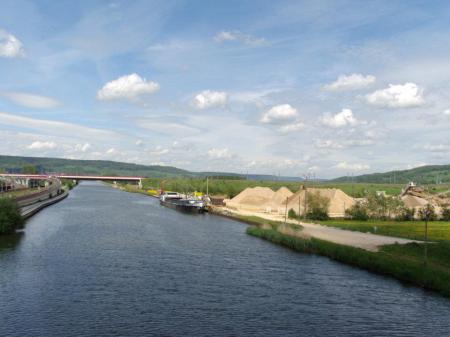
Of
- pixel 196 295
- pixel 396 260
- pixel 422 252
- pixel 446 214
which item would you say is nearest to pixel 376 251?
pixel 422 252

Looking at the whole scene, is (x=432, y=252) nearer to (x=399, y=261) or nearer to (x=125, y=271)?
(x=399, y=261)

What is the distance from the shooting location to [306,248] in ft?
153

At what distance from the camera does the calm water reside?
2352 centimetres

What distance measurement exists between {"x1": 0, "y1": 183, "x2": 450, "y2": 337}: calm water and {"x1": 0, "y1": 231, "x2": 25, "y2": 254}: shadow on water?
0.97ft

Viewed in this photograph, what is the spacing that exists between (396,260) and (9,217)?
1797 inches

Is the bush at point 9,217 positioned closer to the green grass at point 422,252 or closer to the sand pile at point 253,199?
the green grass at point 422,252

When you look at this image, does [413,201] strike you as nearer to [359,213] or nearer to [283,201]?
[359,213]

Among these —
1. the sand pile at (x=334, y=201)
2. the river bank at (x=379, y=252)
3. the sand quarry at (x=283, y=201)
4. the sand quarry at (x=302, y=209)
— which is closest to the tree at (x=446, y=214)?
the sand quarry at (x=283, y=201)

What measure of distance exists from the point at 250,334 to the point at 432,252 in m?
23.6

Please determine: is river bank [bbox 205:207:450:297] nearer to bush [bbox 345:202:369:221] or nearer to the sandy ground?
the sandy ground

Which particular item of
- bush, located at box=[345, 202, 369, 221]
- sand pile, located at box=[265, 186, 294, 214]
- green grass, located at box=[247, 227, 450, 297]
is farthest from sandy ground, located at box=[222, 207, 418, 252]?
sand pile, located at box=[265, 186, 294, 214]

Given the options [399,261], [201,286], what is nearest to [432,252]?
[399,261]

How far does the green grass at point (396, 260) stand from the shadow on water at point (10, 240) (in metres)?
29.3

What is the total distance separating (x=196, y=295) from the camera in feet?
94.6
